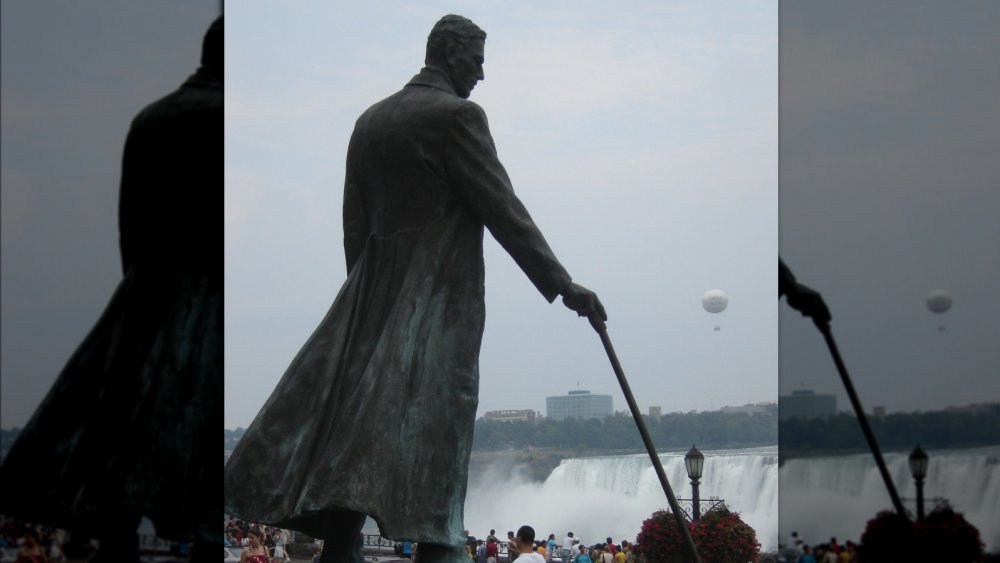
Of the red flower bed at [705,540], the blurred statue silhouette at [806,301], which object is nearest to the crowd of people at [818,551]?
the blurred statue silhouette at [806,301]

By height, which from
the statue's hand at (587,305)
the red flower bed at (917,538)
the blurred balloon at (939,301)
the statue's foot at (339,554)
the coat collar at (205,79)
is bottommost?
the statue's foot at (339,554)

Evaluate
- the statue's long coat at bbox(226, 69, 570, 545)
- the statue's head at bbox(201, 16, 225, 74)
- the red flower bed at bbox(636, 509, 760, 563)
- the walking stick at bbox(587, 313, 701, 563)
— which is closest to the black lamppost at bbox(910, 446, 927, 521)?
the walking stick at bbox(587, 313, 701, 563)

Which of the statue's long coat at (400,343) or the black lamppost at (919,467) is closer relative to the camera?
the black lamppost at (919,467)

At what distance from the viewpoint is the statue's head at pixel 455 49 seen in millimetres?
6488

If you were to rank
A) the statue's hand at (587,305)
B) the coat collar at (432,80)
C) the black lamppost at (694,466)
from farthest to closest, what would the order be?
1. the black lamppost at (694,466)
2. the coat collar at (432,80)
3. the statue's hand at (587,305)

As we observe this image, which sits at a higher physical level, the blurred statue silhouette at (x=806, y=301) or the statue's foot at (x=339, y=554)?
the blurred statue silhouette at (x=806, y=301)

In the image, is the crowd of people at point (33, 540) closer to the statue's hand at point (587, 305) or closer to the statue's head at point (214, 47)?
the statue's head at point (214, 47)

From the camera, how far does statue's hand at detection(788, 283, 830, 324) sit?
14.0 feet

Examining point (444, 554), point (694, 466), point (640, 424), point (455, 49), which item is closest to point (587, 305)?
point (640, 424)

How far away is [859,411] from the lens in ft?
13.9

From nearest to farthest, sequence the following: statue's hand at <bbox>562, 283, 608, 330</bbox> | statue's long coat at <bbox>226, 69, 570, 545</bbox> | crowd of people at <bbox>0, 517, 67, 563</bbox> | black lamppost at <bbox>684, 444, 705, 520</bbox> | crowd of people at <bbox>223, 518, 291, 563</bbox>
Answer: crowd of people at <bbox>0, 517, 67, 563</bbox>
statue's long coat at <bbox>226, 69, 570, 545</bbox>
statue's hand at <bbox>562, 283, 608, 330</bbox>
crowd of people at <bbox>223, 518, 291, 563</bbox>
black lamppost at <bbox>684, 444, 705, 520</bbox>

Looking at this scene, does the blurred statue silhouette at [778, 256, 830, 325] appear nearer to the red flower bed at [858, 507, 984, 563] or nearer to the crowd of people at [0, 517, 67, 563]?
the red flower bed at [858, 507, 984, 563]

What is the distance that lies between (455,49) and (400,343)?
1248mm

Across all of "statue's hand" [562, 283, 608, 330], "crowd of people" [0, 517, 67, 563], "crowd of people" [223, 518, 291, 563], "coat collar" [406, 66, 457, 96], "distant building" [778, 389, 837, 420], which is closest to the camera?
"crowd of people" [0, 517, 67, 563]
